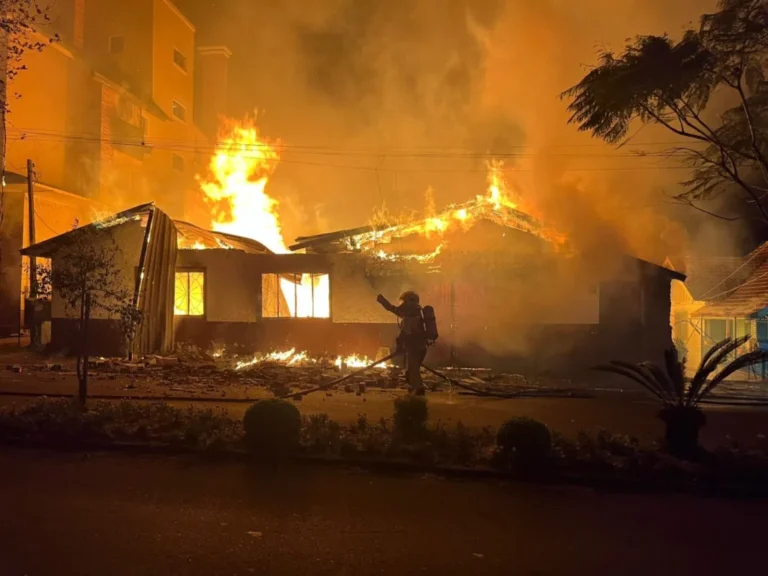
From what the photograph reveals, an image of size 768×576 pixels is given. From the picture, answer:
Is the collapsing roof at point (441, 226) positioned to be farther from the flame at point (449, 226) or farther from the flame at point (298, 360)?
the flame at point (298, 360)

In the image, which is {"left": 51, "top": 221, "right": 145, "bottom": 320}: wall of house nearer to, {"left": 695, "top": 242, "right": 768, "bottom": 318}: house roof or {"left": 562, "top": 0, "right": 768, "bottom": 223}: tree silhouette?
{"left": 562, "top": 0, "right": 768, "bottom": 223}: tree silhouette

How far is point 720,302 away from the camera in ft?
76.4

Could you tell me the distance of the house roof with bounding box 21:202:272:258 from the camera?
17.4 metres

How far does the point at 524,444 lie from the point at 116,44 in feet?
118

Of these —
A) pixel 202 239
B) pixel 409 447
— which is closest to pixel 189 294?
pixel 202 239

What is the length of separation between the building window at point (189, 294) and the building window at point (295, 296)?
2192 millimetres

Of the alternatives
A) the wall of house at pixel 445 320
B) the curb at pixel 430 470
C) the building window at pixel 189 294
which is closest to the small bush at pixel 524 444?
the curb at pixel 430 470

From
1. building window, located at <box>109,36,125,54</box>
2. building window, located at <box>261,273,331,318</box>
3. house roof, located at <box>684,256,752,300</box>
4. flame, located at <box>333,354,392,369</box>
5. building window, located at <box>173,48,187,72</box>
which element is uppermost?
building window, located at <box>173,48,187,72</box>

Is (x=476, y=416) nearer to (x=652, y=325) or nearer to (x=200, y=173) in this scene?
(x=652, y=325)

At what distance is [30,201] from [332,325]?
13.9 metres

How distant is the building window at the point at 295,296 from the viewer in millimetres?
17625

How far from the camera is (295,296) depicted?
18109 mm

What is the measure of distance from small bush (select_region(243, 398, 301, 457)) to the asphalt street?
0.39 metres

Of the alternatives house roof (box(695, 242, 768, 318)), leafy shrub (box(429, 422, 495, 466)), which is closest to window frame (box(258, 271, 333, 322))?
leafy shrub (box(429, 422, 495, 466))
